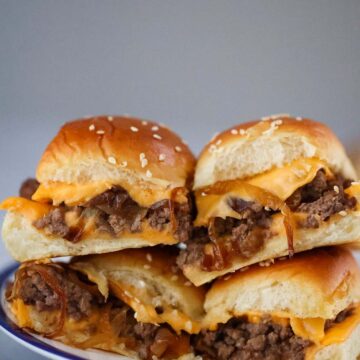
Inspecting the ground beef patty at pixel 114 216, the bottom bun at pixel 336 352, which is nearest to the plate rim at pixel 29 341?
the ground beef patty at pixel 114 216

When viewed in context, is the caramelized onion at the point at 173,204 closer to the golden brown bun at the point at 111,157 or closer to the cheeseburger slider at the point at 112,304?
the golden brown bun at the point at 111,157

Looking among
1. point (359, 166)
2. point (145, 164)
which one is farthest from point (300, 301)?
point (359, 166)

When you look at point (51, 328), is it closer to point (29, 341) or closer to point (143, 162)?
point (29, 341)

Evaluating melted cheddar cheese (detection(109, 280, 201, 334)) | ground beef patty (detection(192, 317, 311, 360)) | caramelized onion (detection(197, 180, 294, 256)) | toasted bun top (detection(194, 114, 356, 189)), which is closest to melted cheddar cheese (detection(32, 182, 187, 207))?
caramelized onion (detection(197, 180, 294, 256))

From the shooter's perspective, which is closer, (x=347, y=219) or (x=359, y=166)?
(x=347, y=219)

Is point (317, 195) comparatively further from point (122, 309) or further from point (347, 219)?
point (122, 309)

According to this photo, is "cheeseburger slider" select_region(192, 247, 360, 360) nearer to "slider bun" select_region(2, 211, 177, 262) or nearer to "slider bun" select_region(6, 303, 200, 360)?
"slider bun" select_region(6, 303, 200, 360)

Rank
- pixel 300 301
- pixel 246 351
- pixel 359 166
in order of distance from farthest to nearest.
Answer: pixel 359 166 → pixel 246 351 → pixel 300 301
